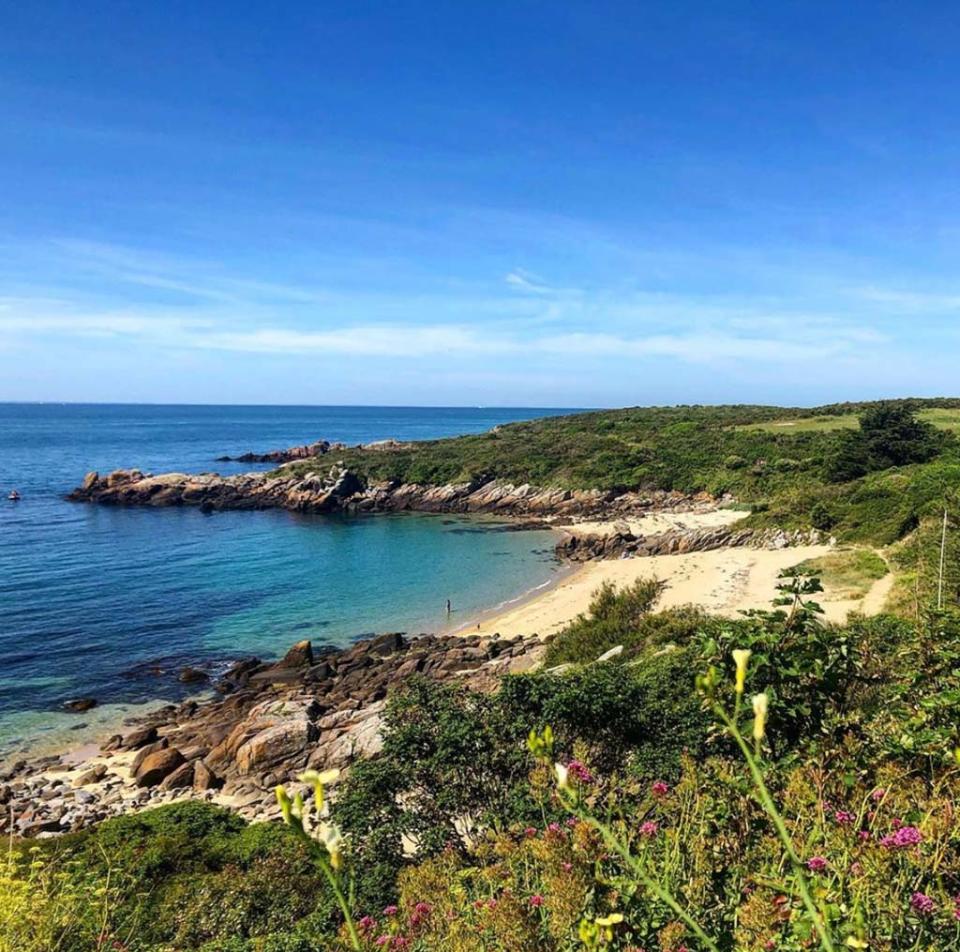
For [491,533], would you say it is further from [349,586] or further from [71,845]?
[71,845]

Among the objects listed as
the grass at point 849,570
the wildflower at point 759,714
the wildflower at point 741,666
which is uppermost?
the wildflower at point 741,666

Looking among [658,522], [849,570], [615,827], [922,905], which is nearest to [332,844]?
[922,905]

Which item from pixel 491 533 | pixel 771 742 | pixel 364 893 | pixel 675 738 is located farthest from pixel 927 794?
pixel 491 533

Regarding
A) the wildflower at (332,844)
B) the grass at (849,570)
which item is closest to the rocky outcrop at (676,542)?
the grass at (849,570)

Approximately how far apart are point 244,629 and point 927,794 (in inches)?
1070

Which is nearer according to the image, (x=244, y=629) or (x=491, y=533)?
(x=244, y=629)

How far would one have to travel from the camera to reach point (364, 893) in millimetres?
8047

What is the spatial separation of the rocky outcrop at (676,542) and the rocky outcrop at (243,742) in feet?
51.4

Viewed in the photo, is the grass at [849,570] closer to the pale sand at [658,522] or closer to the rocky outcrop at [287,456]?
the pale sand at [658,522]

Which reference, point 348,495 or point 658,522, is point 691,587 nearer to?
point 658,522

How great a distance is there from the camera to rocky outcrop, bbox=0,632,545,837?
15.4 m

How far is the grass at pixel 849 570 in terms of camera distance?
2266 cm

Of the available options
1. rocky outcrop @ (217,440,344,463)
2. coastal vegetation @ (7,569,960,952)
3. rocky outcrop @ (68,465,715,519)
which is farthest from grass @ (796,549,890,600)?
rocky outcrop @ (217,440,344,463)

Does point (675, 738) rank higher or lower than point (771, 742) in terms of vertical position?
lower
